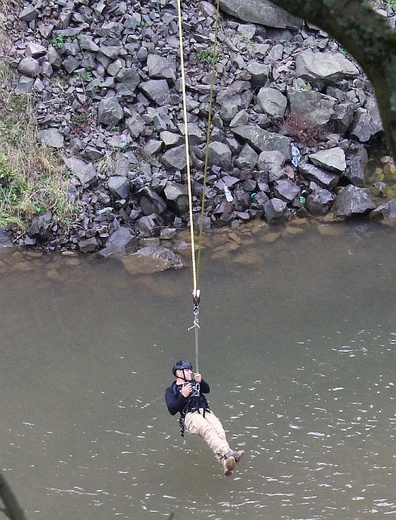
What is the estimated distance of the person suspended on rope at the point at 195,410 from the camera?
6537mm

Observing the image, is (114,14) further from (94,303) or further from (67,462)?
(67,462)

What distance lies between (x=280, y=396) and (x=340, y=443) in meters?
0.88

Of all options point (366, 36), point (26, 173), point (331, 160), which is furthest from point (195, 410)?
point (331, 160)

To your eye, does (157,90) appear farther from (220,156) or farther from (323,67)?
(323,67)

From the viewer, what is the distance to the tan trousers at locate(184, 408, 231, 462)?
6.49m

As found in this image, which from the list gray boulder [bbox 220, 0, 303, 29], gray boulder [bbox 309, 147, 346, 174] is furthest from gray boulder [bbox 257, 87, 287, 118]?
gray boulder [bbox 220, 0, 303, 29]

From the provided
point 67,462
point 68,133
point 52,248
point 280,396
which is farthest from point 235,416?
point 68,133

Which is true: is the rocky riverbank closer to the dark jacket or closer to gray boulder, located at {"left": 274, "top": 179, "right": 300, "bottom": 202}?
gray boulder, located at {"left": 274, "top": 179, "right": 300, "bottom": 202}

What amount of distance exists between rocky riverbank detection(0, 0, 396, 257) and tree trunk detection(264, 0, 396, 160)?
366 inches

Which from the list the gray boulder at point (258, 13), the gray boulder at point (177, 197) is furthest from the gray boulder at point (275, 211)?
the gray boulder at point (258, 13)

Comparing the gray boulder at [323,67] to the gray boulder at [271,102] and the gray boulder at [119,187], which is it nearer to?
the gray boulder at [271,102]

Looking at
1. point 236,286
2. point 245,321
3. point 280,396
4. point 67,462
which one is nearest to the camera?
point 67,462

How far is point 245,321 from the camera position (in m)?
9.25

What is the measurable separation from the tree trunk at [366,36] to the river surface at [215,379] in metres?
5.30
